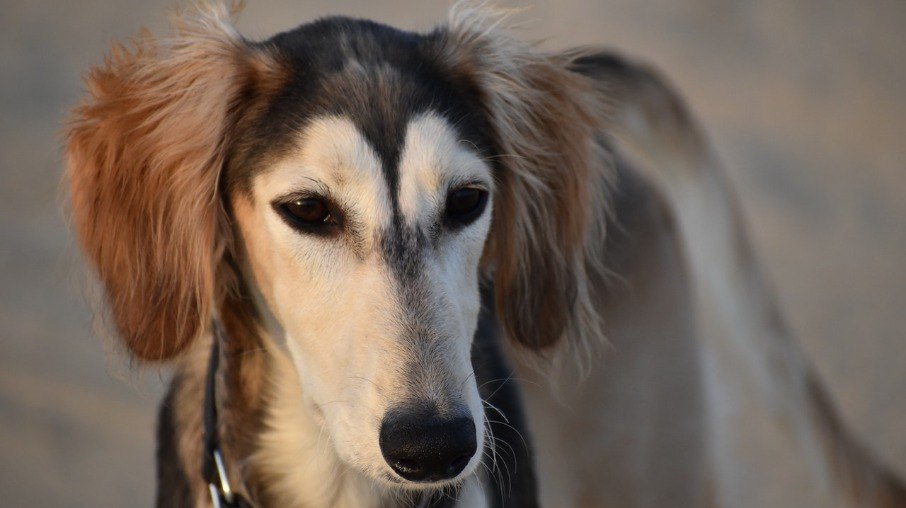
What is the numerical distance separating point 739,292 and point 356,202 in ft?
6.11

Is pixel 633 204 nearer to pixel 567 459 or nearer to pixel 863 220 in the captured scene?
pixel 567 459

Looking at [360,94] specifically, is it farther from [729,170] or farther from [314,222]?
[729,170]

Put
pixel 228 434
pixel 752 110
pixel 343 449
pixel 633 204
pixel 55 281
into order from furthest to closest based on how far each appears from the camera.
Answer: pixel 752 110 < pixel 55 281 < pixel 633 204 < pixel 228 434 < pixel 343 449

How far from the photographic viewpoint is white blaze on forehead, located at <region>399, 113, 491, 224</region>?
2086 millimetres

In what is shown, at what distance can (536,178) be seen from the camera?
2477mm

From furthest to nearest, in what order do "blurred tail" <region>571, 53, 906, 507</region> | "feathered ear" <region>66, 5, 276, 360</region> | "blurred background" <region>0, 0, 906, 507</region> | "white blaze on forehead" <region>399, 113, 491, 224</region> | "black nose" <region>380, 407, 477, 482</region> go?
1. "blurred background" <region>0, 0, 906, 507</region>
2. "blurred tail" <region>571, 53, 906, 507</region>
3. "feathered ear" <region>66, 5, 276, 360</region>
4. "white blaze on forehead" <region>399, 113, 491, 224</region>
5. "black nose" <region>380, 407, 477, 482</region>

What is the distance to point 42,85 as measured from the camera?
6.22 meters

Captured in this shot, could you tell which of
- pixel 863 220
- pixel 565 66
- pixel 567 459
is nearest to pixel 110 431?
pixel 567 459

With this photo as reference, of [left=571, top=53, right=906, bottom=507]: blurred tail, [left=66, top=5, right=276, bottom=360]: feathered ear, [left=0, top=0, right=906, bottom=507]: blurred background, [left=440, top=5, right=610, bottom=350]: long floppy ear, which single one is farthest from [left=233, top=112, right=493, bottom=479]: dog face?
[left=0, top=0, right=906, bottom=507]: blurred background

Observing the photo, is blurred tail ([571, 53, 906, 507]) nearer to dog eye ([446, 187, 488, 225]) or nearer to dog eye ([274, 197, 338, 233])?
dog eye ([446, 187, 488, 225])

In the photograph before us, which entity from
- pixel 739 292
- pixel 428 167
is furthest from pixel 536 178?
pixel 739 292

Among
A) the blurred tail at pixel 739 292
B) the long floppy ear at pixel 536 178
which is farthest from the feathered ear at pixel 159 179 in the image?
the blurred tail at pixel 739 292

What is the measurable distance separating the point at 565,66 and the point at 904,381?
3288mm

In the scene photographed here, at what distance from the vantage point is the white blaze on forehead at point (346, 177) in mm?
2061
